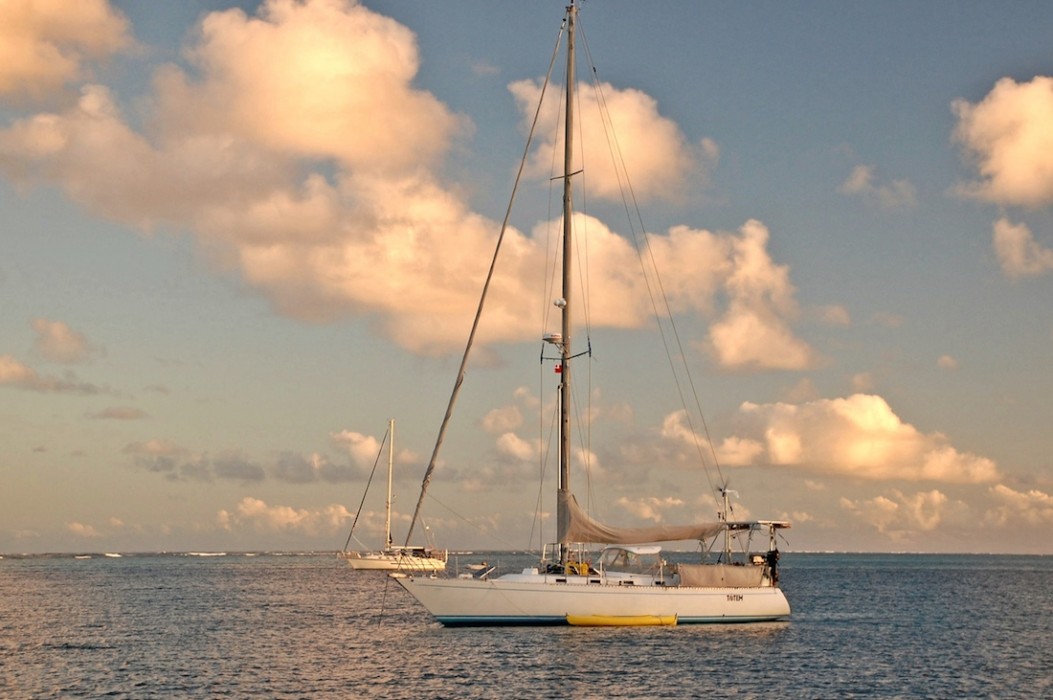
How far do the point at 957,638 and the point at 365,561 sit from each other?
3757 inches

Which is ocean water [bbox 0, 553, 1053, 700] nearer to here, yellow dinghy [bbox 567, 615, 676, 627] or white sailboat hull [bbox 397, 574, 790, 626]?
yellow dinghy [bbox 567, 615, 676, 627]

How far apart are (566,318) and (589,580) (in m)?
13.1

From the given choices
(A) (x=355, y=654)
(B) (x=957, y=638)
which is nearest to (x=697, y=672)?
(A) (x=355, y=654)

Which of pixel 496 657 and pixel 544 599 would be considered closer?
pixel 496 657

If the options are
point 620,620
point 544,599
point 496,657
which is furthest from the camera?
point 620,620

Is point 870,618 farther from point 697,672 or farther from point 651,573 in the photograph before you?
point 697,672

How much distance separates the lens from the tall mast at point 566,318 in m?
54.3

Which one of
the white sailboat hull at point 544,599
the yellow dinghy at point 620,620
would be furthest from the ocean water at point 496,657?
the white sailboat hull at point 544,599

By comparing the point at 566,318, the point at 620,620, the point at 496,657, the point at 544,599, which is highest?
the point at 566,318

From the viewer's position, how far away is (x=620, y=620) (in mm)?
53125

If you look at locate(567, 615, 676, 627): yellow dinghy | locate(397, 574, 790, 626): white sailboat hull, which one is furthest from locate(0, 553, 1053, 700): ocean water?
locate(397, 574, 790, 626): white sailboat hull

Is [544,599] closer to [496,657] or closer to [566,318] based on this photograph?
[496,657]

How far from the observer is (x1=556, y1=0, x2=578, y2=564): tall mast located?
54344 millimetres

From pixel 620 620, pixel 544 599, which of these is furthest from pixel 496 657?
pixel 620 620
